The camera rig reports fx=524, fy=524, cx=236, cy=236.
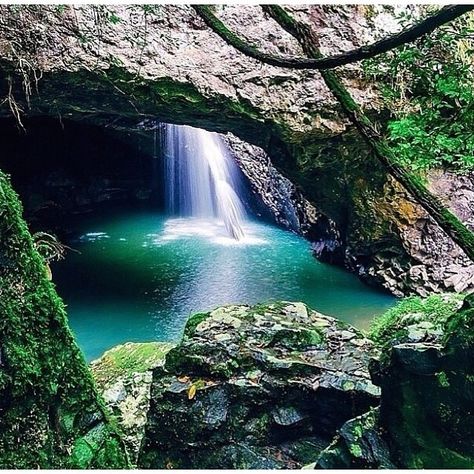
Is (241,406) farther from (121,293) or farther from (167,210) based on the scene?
(167,210)

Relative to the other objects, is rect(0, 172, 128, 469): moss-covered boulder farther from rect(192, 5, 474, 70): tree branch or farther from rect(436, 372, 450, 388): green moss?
rect(436, 372, 450, 388): green moss

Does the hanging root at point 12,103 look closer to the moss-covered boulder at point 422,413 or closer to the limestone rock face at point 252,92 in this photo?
the limestone rock face at point 252,92

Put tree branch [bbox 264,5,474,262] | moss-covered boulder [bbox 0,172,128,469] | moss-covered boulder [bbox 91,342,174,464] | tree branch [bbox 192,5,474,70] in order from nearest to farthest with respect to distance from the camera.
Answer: tree branch [bbox 192,5,474,70] < moss-covered boulder [bbox 0,172,128,469] < tree branch [bbox 264,5,474,262] < moss-covered boulder [bbox 91,342,174,464]

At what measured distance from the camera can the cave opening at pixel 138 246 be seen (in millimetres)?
8055

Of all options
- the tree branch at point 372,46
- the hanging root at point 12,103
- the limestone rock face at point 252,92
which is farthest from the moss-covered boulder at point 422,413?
the limestone rock face at point 252,92

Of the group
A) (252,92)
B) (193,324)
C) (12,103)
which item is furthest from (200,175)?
(193,324)

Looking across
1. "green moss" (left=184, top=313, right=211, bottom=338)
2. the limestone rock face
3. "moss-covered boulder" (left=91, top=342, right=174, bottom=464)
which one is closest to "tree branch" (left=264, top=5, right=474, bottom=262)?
"green moss" (left=184, top=313, right=211, bottom=338)

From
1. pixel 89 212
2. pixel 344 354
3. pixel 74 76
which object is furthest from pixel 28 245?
pixel 89 212

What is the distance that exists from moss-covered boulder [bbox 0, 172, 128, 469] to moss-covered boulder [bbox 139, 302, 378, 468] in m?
1.58

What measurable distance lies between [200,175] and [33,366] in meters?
13.7

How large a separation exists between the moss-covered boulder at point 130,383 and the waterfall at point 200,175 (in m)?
8.70

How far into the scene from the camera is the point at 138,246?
11.8 m

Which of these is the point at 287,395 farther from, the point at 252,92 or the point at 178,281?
the point at 178,281

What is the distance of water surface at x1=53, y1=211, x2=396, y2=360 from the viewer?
25.2 feet
